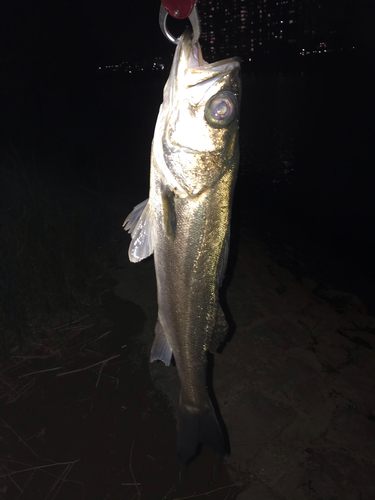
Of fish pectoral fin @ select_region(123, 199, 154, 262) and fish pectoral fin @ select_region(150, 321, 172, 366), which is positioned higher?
fish pectoral fin @ select_region(123, 199, 154, 262)

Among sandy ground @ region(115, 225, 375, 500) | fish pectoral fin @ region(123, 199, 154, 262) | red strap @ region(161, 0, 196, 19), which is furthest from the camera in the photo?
sandy ground @ region(115, 225, 375, 500)

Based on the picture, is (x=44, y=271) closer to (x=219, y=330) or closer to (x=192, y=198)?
(x=219, y=330)

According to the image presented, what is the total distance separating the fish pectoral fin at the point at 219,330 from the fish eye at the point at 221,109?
2.74 ft

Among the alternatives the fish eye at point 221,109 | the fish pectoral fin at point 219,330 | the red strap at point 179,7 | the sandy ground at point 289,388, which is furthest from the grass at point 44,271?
the red strap at point 179,7

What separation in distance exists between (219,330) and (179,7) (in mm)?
1386

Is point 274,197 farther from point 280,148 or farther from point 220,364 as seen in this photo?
point 220,364

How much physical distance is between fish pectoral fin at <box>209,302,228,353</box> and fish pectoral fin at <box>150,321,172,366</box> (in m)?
0.23

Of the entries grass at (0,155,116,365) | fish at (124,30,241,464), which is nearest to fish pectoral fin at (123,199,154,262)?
fish at (124,30,241,464)

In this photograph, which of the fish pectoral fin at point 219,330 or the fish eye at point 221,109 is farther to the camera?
the fish pectoral fin at point 219,330

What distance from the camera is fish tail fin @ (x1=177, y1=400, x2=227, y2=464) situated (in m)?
1.78

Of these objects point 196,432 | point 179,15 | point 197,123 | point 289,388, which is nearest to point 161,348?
point 196,432

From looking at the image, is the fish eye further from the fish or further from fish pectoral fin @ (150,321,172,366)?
fish pectoral fin @ (150,321,172,366)

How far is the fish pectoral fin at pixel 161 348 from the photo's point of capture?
1.72 meters

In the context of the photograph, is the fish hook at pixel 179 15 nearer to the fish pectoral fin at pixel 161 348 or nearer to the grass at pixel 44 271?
the fish pectoral fin at pixel 161 348
